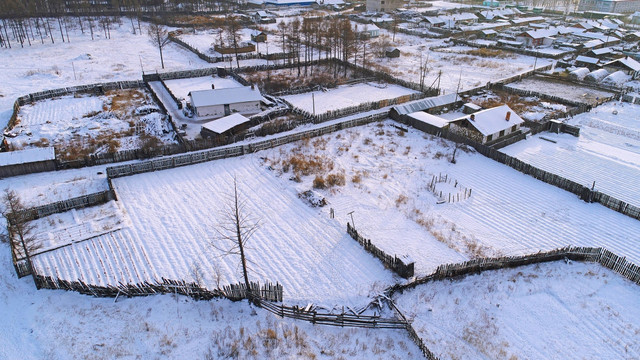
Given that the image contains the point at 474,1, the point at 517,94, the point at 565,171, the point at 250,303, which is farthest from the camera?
the point at 474,1

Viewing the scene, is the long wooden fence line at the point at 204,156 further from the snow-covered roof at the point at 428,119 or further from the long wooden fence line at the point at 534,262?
the long wooden fence line at the point at 534,262

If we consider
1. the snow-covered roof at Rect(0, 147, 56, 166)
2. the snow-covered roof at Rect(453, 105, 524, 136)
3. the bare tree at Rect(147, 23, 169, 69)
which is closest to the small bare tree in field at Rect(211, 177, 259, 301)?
the snow-covered roof at Rect(0, 147, 56, 166)

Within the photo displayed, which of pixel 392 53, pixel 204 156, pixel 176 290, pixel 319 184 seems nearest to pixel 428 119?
pixel 319 184

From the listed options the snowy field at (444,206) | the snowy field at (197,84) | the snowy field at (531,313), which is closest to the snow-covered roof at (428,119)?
the snowy field at (444,206)

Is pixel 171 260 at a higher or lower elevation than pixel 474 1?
lower

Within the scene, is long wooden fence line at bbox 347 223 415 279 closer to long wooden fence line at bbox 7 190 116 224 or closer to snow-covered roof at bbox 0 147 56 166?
long wooden fence line at bbox 7 190 116 224

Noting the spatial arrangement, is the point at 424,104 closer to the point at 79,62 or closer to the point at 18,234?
the point at 18,234

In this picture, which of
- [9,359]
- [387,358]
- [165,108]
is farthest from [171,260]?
[165,108]

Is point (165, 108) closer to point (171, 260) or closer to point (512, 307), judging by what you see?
point (171, 260)
